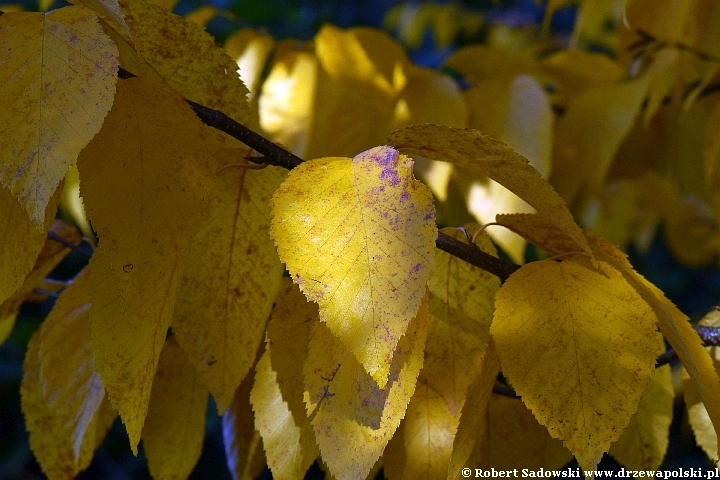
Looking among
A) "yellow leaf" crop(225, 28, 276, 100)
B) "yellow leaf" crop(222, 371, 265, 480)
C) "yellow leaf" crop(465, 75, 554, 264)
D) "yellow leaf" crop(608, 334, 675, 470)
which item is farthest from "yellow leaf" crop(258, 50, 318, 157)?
"yellow leaf" crop(608, 334, 675, 470)

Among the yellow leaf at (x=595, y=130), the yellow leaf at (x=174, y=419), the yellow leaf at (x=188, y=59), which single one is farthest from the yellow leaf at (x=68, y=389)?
the yellow leaf at (x=595, y=130)

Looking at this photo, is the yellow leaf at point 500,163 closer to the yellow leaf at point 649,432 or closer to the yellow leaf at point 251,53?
the yellow leaf at point 649,432

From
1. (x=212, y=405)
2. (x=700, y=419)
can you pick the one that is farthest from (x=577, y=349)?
(x=212, y=405)

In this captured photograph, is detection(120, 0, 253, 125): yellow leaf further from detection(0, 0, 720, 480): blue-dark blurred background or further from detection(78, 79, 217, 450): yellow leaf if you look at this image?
detection(0, 0, 720, 480): blue-dark blurred background

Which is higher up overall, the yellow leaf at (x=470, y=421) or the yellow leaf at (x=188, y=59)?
the yellow leaf at (x=188, y=59)

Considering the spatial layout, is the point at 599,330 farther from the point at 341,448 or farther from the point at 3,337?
the point at 3,337

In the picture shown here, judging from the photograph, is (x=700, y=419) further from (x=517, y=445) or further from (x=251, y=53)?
(x=251, y=53)
